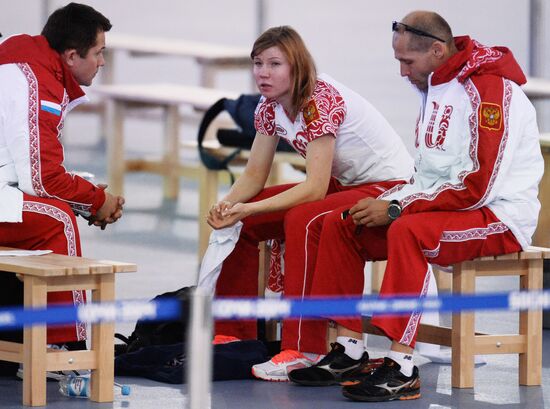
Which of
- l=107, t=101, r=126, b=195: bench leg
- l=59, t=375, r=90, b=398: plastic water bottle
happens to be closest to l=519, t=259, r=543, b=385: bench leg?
l=59, t=375, r=90, b=398: plastic water bottle

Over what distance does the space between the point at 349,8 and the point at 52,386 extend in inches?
665

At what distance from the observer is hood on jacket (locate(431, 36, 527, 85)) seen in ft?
15.9

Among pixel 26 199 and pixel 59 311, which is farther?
pixel 26 199

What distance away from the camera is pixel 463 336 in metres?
4.87

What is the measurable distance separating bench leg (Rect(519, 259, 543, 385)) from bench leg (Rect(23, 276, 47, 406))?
1.62 metres

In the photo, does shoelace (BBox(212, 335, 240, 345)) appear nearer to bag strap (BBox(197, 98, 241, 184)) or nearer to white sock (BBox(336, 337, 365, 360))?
white sock (BBox(336, 337, 365, 360))

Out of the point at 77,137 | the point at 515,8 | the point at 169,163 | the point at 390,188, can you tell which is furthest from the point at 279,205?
the point at 515,8

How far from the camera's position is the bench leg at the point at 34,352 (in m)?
4.44

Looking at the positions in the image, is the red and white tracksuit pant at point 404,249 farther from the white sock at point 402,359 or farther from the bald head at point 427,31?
the bald head at point 427,31

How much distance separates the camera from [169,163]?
31.0ft

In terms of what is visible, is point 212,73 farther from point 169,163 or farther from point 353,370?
point 353,370

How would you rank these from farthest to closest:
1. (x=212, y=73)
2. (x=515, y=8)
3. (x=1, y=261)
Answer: (x=515, y=8) < (x=212, y=73) < (x=1, y=261)

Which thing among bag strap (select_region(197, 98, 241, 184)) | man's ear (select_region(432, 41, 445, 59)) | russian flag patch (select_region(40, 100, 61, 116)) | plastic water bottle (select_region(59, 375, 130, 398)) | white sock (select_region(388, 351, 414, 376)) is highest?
man's ear (select_region(432, 41, 445, 59))

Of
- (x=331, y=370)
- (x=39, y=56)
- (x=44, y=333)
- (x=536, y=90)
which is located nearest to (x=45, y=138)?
(x=39, y=56)
